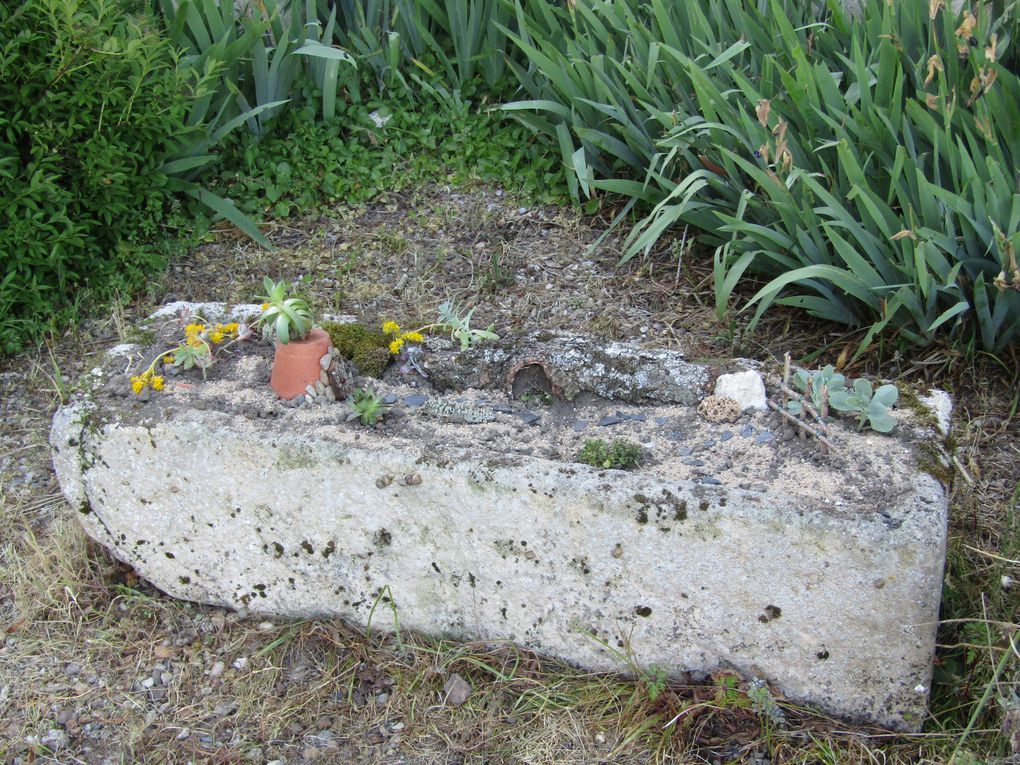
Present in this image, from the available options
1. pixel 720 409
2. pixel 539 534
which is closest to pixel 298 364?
pixel 539 534

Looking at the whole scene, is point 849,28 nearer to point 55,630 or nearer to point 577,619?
point 577,619

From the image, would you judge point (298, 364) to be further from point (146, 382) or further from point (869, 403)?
point (869, 403)

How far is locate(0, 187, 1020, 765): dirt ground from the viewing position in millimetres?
2037

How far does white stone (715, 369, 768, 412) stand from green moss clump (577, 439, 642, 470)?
292 millimetres

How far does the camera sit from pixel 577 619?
2.14 m

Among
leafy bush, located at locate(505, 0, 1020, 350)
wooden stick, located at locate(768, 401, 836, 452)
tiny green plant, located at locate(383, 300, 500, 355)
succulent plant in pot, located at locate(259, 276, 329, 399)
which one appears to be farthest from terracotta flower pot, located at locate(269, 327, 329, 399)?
Answer: leafy bush, located at locate(505, 0, 1020, 350)

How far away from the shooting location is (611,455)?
2076 millimetres

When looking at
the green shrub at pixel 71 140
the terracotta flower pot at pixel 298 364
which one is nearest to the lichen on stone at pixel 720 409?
the terracotta flower pot at pixel 298 364

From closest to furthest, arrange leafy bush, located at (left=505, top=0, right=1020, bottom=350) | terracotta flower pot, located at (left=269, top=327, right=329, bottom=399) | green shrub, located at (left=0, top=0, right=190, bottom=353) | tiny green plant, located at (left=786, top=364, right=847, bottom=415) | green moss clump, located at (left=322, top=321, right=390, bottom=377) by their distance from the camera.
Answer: tiny green plant, located at (left=786, top=364, right=847, bottom=415), terracotta flower pot, located at (left=269, top=327, right=329, bottom=399), green moss clump, located at (left=322, top=321, right=390, bottom=377), leafy bush, located at (left=505, top=0, right=1020, bottom=350), green shrub, located at (left=0, top=0, right=190, bottom=353)

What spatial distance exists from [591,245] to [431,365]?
107cm

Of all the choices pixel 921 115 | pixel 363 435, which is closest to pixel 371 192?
pixel 363 435

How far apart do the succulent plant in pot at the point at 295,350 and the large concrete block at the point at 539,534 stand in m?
0.07

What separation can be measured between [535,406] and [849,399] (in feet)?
2.29

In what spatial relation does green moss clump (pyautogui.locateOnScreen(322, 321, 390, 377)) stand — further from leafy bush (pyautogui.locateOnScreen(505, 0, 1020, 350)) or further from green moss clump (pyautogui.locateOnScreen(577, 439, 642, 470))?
leafy bush (pyautogui.locateOnScreen(505, 0, 1020, 350))
